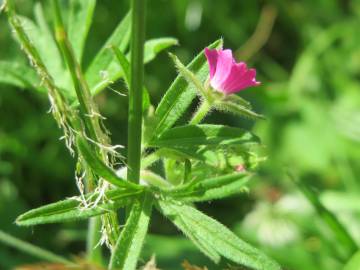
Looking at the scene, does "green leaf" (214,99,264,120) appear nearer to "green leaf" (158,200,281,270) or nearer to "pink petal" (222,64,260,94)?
"pink petal" (222,64,260,94)

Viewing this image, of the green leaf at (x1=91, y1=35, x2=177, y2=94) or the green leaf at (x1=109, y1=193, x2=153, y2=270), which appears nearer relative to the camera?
the green leaf at (x1=109, y1=193, x2=153, y2=270)

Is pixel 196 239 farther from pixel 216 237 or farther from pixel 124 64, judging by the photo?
pixel 124 64

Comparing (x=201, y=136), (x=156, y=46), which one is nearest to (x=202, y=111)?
(x=201, y=136)

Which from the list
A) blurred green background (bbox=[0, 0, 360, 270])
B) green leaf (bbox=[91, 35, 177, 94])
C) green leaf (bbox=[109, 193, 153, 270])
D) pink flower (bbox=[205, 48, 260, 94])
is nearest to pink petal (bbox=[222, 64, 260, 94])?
pink flower (bbox=[205, 48, 260, 94])

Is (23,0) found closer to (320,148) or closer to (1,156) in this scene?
(1,156)

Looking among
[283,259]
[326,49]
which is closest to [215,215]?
[283,259]

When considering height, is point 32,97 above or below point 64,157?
above

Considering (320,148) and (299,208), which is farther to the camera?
(320,148)
